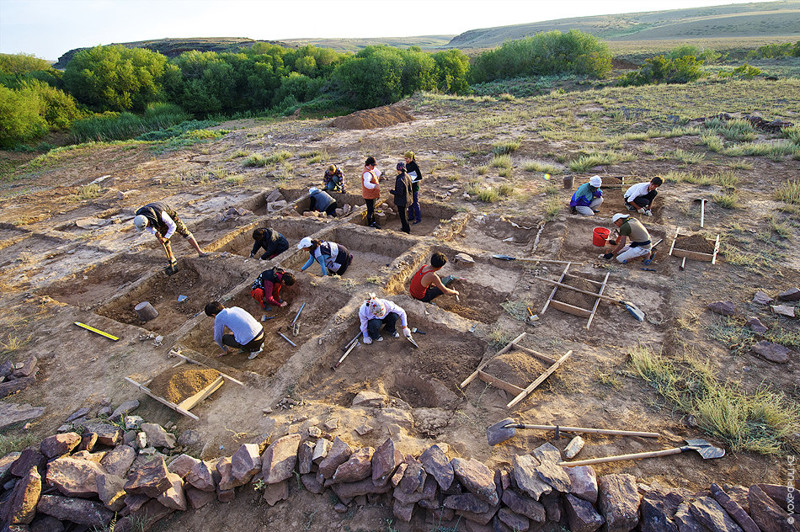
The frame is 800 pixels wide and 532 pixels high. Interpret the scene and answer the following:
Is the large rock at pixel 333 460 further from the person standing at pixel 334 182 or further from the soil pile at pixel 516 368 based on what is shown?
the person standing at pixel 334 182

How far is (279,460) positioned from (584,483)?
9.43 feet

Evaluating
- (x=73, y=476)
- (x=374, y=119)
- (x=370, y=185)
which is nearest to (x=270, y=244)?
(x=370, y=185)

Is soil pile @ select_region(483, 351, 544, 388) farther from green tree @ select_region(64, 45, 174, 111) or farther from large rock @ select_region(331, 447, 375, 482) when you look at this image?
green tree @ select_region(64, 45, 174, 111)

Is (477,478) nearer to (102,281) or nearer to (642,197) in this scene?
(642,197)

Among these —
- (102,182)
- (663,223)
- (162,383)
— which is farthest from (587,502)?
(102,182)

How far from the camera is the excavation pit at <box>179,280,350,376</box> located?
19.2 ft

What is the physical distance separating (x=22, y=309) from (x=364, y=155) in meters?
11.5

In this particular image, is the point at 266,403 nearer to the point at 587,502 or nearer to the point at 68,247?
the point at 587,502

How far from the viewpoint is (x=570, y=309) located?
20.3 feet

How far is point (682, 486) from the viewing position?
3451 millimetres

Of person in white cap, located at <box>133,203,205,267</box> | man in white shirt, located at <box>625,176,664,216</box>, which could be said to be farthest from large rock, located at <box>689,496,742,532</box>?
person in white cap, located at <box>133,203,205,267</box>

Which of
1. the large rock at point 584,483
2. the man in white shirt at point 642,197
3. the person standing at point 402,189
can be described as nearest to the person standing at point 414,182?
the person standing at point 402,189

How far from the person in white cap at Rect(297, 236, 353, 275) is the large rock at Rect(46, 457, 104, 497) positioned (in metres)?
4.21

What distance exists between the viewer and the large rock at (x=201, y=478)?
3627 mm
